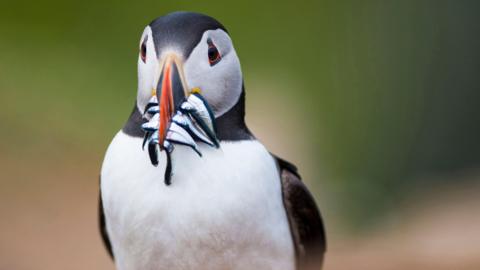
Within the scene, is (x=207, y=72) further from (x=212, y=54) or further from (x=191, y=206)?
(x=191, y=206)

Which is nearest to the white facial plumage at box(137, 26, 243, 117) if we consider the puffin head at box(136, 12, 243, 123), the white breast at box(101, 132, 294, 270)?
the puffin head at box(136, 12, 243, 123)

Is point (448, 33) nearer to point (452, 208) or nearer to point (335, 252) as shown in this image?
point (452, 208)

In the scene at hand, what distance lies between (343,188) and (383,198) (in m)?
0.44

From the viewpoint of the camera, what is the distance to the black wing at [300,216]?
3.24 meters

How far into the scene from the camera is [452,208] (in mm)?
8219

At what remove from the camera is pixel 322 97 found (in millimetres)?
9172

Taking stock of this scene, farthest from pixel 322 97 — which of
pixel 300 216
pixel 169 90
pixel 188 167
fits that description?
pixel 169 90

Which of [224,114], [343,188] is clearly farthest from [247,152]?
[343,188]

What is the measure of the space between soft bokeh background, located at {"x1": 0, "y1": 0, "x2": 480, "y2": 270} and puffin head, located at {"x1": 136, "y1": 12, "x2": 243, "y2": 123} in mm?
4716

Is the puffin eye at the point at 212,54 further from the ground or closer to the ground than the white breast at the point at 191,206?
further from the ground

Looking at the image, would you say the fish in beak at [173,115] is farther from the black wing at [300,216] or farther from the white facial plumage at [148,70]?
the black wing at [300,216]

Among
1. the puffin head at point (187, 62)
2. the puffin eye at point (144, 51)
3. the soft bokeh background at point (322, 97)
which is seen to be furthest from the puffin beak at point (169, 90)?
the soft bokeh background at point (322, 97)

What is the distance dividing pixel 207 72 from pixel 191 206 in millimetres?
434

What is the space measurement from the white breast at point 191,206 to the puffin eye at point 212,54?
0.30 metres
